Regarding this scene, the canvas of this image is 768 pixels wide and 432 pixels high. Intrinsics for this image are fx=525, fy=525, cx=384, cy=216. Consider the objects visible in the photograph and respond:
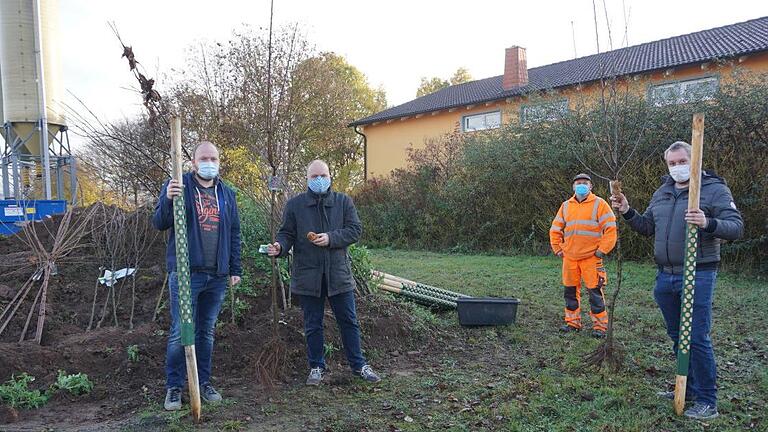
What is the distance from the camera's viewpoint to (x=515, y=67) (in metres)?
22.1

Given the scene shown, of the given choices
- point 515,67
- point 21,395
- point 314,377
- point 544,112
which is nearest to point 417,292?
point 314,377

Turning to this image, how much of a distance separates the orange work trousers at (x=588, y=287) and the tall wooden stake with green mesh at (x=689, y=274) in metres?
2.29

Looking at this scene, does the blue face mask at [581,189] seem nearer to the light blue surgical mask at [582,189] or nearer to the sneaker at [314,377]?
the light blue surgical mask at [582,189]

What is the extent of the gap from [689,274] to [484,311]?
2.97 m

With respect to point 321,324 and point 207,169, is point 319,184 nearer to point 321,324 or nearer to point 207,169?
point 207,169

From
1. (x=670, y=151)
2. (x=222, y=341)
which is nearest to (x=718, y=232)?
(x=670, y=151)

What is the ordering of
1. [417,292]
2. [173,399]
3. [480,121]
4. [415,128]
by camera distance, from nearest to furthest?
[173,399] → [417,292] → [480,121] → [415,128]

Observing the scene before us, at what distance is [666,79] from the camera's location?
1609cm

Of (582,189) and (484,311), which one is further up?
(582,189)

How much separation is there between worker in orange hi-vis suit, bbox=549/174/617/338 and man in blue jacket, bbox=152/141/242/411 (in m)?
4.07

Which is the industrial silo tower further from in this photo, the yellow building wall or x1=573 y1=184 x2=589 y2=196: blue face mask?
x1=573 y1=184 x2=589 y2=196: blue face mask

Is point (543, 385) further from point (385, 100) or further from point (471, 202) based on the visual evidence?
point (385, 100)

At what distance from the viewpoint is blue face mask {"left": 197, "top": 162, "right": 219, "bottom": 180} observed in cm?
406

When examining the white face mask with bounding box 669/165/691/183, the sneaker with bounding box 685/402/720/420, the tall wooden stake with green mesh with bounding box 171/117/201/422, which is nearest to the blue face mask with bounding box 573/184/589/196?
the white face mask with bounding box 669/165/691/183
